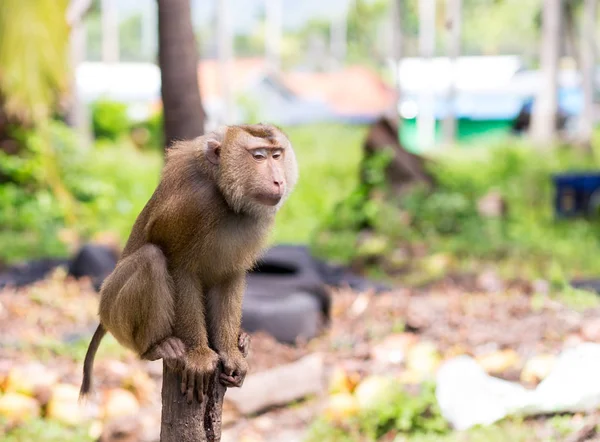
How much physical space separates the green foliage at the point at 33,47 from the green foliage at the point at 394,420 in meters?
5.72

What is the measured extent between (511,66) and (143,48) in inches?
880

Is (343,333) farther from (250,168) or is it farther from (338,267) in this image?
(250,168)

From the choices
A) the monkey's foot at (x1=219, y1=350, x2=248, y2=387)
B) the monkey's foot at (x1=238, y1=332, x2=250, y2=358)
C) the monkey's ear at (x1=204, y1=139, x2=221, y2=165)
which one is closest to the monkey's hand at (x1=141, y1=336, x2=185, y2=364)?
the monkey's foot at (x1=219, y1=350, x2=248, y2=387)

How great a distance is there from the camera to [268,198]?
361 centimetres

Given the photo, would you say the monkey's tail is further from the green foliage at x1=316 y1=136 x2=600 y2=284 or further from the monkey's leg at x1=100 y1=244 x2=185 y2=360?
the green foliage at x1=316 y1=136 x2=600 y2=284

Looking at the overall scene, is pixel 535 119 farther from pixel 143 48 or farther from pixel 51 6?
pixel 143 48

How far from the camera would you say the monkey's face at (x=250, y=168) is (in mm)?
3607

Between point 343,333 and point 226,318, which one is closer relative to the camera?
point 226,318

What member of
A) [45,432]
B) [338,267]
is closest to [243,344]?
[45,432]

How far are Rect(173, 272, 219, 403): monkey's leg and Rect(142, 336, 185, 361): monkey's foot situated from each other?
0.10ft

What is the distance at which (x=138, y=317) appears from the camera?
366 centimetres

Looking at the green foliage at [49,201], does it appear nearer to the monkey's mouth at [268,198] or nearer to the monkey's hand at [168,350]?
the monkey's hand at [168,350]

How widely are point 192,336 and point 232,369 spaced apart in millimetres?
243

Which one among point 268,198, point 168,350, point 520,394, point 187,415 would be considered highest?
point 268,198
